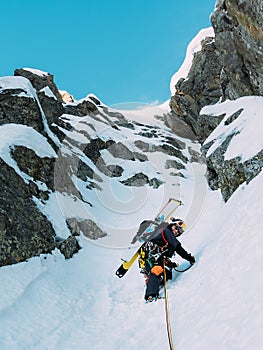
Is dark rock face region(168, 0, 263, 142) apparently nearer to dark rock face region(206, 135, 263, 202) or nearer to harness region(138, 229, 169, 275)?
dark rock face region(206, 135, 263, 202)

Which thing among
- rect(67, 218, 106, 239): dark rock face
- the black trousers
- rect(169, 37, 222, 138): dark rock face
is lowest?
rect(67, 218, 106, 239): dark rock face

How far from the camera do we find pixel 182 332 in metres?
5.55

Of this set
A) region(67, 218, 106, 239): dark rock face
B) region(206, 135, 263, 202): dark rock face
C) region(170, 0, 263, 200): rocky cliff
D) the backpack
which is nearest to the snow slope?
region(206, 135, 263, 202): dark rock face

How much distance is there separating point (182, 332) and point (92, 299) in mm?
5898

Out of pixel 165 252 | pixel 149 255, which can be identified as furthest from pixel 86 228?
pixel 165 252

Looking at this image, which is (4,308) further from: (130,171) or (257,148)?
(130,171)

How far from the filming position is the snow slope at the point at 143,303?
4832 mm

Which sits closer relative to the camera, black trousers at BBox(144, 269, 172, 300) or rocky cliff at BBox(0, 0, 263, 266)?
black trousers at BBox(144, 269, 172, 300)

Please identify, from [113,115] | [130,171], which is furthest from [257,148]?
[113,115]

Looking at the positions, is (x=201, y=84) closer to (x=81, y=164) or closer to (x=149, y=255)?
(x=81, y=164)

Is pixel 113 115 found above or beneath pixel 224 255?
above

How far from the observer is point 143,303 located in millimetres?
8484

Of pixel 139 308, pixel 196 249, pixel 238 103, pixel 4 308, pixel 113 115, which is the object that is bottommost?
pixel 4 308

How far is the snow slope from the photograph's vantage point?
483cm
